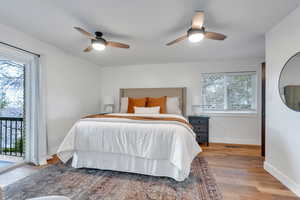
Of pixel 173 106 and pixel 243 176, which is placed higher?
pixel 173 106

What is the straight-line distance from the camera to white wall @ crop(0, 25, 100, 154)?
2684mm

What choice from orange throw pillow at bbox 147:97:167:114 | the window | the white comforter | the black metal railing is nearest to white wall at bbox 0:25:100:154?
the black metal railing

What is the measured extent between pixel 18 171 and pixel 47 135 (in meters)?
0.72

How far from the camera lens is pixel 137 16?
6.77ft

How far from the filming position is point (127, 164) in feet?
7.75

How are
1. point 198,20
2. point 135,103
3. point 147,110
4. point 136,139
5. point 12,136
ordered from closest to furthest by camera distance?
1. point 198,20
2. point 136,139
3. point 12,136
4. point 147,110
5. point 135,103

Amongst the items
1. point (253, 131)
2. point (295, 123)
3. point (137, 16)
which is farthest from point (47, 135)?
point (253, 131)

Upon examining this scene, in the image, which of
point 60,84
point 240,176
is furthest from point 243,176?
point 60,84

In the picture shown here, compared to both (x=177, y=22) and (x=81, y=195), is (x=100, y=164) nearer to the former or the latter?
(x=81, y=195)

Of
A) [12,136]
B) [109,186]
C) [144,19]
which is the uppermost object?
[144,19]

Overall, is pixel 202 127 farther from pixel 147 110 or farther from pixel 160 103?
pixel 147 110

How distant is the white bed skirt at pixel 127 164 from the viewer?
2.16m

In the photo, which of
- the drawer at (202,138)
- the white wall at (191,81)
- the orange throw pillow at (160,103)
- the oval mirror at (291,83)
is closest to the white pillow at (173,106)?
the orange throw pillow at (160,103)

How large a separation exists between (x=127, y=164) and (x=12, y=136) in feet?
8.28
